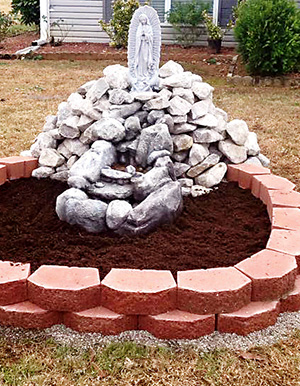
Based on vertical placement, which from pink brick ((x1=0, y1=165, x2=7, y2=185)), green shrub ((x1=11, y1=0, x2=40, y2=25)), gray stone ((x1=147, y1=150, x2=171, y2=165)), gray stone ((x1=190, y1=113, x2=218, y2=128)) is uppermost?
green shrub ((x1=11, y1=0, x2=40, y2=25))

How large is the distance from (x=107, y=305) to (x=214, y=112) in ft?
7.28

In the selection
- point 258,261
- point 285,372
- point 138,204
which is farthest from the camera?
point 138,204

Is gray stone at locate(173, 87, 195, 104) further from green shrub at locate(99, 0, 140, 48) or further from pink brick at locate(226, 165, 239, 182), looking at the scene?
green shrub at locate(99, 0, 140, 48)

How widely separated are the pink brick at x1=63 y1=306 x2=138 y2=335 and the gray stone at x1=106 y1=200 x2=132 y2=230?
0.73m

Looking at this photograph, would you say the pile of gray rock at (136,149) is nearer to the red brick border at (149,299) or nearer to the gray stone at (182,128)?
the gray stone at (182,128)

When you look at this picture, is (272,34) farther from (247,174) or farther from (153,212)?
(153,212)

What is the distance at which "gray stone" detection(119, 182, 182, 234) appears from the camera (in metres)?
3.19

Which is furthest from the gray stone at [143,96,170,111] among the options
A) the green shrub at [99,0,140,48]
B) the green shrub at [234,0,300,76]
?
the green shrub at [99,0,140,48]

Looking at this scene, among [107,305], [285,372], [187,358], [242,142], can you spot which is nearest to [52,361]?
[107,305]

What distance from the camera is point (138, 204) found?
342cm

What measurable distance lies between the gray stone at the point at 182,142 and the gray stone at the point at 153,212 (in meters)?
0.70

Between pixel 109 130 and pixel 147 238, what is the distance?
3.27 ft

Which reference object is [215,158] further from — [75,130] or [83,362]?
[83,362]

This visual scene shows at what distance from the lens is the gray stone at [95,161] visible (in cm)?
349
